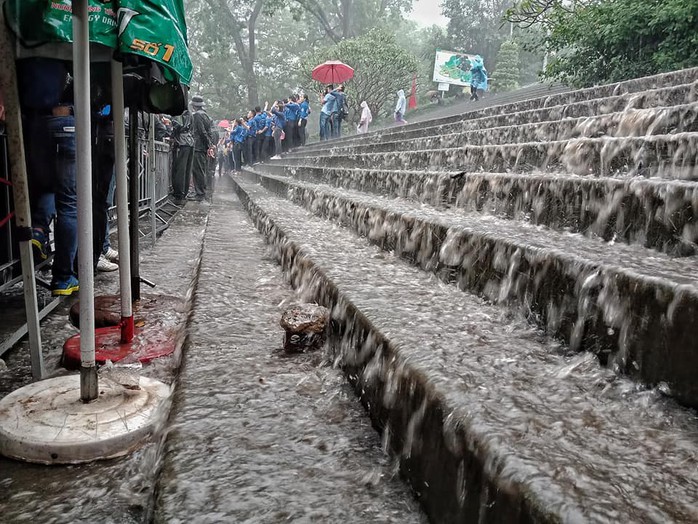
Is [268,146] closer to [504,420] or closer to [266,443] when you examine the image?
[266,443]

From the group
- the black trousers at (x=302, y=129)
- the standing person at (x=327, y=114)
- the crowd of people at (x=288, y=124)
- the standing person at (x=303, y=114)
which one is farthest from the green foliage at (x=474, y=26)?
the standing person at (x=327, y=114)

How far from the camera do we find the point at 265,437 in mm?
1325

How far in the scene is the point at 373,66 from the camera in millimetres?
25297

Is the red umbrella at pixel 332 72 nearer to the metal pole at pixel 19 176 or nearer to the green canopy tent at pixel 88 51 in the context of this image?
the green canopy tent at pixel 88 51

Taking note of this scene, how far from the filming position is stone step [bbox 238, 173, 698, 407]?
3.60 feet

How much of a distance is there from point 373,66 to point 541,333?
83.7ft

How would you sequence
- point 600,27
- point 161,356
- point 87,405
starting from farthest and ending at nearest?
point 600,27 → point 161,356 → point 87,405

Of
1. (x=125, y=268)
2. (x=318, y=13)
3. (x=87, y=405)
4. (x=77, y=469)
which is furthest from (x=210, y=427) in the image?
(x=318, y=13)

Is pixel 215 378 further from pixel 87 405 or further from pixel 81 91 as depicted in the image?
pixel 81 91

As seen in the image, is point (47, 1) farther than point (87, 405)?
Yes

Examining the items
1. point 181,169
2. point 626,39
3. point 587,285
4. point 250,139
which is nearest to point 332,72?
point 250,139

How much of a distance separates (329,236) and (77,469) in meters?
2.04

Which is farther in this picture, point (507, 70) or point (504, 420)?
point (507, 70)

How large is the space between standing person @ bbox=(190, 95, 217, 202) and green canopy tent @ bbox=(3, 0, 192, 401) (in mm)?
8784
